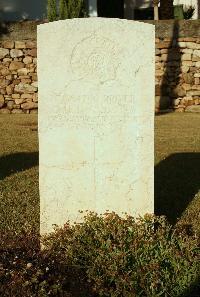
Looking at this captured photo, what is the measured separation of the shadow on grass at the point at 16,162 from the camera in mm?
8477

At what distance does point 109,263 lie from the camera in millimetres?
4199

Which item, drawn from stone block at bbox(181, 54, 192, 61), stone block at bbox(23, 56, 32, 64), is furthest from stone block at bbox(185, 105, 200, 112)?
stone block at bbox(23, 56, 32, 64)

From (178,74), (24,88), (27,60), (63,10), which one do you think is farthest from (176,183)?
(63,10)

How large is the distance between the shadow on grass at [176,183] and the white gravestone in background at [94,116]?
47.0 inches

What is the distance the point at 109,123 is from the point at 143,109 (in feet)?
1.05

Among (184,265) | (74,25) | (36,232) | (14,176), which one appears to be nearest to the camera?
(184,265)

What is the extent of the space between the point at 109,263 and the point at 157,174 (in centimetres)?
428

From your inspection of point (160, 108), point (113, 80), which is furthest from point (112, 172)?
point (160, 108)

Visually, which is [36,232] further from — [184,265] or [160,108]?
[160,108]

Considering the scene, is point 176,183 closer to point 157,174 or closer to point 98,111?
point 157,174

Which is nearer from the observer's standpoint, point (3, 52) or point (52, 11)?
point (3, 52)

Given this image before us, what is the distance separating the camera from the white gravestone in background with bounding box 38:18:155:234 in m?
4.91

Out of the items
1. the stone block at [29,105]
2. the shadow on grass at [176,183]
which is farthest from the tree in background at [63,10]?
the shadow on grass at [176,183]

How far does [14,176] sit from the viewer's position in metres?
8.10
